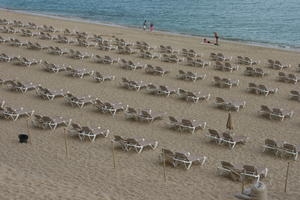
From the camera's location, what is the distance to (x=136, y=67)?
22922 millimetres

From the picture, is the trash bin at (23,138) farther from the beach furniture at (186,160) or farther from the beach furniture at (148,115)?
the beach furniture at (186,160)


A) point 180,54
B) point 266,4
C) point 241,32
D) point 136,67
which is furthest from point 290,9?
point 136,67

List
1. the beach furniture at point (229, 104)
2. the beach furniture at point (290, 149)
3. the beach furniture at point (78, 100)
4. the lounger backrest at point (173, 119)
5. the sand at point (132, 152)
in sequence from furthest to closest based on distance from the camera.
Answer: the beach furniture at point (78, 100) < the beach furniture at point (229, 104) < the lounger backrest at point (173, 119) < the beach furniture at point (290, 149) < the sand at point (132, 152)

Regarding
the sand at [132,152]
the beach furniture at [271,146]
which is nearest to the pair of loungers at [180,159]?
the sand at [132,152]

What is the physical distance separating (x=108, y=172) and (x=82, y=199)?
2376 mm

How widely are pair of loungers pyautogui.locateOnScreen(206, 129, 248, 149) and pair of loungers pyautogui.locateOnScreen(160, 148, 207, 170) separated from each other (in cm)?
141

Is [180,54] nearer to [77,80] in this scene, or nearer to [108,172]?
[77,80]

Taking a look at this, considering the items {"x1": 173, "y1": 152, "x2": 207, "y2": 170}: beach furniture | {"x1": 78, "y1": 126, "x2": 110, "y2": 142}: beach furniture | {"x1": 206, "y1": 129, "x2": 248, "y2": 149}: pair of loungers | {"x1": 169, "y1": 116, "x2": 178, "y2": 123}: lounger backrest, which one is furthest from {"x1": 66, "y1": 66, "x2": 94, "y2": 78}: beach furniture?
{"x1": 173, "y1": 152, "x2": 207, "y2": 170}: beach furniture

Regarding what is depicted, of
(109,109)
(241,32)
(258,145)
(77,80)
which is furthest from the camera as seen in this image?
(241,32)

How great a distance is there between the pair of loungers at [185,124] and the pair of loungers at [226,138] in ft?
2.86

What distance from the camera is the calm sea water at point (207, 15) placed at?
1743 inches

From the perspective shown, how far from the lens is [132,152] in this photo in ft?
43.5

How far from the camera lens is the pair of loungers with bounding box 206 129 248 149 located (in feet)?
44.7

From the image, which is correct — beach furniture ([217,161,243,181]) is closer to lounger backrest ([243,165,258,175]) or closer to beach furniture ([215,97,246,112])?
lounger backrest ([243,165,258,175])
